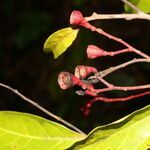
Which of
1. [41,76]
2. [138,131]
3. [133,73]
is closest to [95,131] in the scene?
[138,131]

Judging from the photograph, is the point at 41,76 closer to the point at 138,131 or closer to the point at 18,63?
the point at 18,63

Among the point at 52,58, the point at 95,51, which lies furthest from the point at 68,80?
the point at 52,58

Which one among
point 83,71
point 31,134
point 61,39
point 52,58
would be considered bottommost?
point 52,58

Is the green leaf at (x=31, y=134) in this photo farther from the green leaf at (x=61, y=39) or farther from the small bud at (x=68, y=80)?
the green leaf at (x=61, y=39)

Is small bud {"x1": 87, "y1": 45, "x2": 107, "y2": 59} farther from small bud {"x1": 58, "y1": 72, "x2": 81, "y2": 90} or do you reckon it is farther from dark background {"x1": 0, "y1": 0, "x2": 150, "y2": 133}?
dark background {"x1": 0, "y1": 0, "x2": 150, "y2": 133}

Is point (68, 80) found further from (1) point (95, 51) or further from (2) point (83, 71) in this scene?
(1) point (95, 51)
